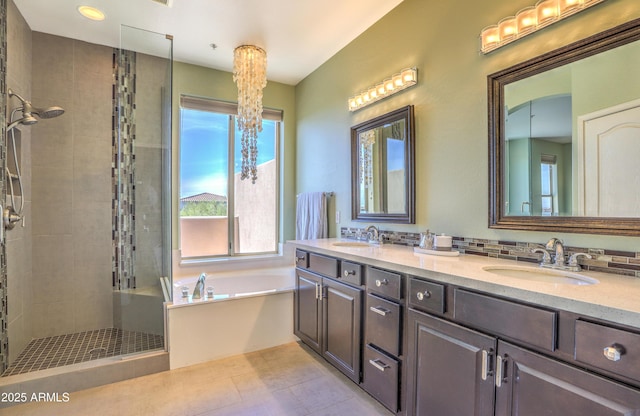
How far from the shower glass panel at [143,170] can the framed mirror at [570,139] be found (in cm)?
255

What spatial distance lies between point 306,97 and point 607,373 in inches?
138

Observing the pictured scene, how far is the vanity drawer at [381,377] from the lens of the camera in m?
1.62

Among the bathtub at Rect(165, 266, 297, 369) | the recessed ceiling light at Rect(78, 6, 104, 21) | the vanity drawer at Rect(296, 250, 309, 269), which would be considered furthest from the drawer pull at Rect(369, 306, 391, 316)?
the recessed ceiling light at Rect(78, 6, 104, 21)

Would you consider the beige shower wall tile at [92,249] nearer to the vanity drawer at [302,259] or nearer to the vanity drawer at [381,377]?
the vanity drawer at [302,259]

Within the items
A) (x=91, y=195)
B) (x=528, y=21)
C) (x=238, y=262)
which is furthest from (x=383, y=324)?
(x=91, y=195)

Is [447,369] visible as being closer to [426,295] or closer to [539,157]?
[426,295]

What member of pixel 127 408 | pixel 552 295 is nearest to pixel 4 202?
pixel 127 408

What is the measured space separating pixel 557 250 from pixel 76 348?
3.40 metres

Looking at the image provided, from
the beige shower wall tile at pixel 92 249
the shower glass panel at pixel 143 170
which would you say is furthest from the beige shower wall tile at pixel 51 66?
the beige shower wall tile at pixel 92 249

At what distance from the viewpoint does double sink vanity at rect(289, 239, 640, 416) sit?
887 millimetres

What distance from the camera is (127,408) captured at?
185 centimetres

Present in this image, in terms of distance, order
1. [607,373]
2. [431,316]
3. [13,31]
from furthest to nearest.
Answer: [13,31] < [431,316] < [607,373]

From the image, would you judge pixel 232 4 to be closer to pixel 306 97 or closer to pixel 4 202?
pixel 306 97

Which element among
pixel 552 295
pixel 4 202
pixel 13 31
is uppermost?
pixel 13 31
